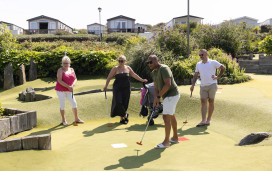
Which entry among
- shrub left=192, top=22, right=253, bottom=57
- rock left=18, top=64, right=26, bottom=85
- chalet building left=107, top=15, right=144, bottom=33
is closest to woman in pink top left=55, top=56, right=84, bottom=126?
rock left=18, top=64, right=26, bottom=85

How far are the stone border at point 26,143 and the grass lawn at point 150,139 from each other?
0.16 m

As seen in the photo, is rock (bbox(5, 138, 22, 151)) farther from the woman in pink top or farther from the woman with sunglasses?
the woman with sunglasses

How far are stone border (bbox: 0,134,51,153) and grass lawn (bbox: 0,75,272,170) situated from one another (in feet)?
0.54

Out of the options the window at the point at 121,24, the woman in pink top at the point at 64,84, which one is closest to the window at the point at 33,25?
the window at the point at 121,24

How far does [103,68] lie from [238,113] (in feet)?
33.5

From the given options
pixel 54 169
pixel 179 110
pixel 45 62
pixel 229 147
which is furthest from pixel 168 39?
pixel 54 169

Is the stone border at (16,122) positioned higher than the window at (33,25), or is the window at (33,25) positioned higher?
the window at (33,25)

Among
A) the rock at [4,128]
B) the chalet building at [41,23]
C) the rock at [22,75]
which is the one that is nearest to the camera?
the rock at [4,128]

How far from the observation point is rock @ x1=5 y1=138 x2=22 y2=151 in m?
5.23

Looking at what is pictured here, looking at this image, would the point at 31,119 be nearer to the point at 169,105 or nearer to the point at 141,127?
the point at 141,127

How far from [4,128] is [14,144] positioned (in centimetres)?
203

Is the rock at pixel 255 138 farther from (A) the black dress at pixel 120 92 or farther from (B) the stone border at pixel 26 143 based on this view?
(B) the stone border at pixel 26 143

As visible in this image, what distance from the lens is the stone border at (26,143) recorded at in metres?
5.21

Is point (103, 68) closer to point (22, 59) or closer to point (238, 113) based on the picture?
point (22, 59)
